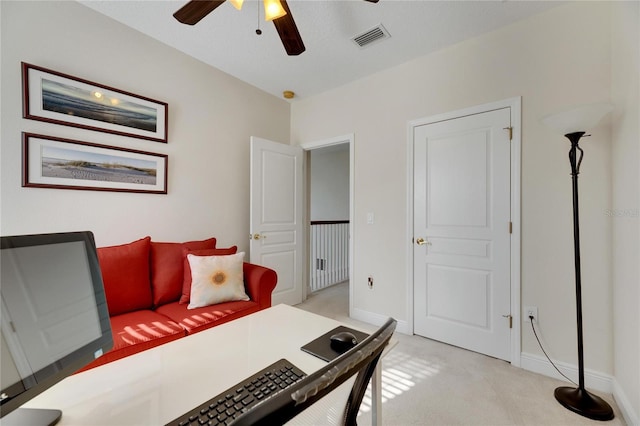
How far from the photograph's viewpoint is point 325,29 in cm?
228

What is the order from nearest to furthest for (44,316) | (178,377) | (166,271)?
(44,316), (178,377), (166,271)

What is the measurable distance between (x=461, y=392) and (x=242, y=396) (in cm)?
172

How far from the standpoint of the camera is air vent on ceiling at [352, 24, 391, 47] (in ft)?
7.45

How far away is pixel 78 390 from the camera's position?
0.74 metres

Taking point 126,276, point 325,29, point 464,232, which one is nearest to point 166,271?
point 126,276

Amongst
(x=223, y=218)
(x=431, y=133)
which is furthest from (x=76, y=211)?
(x=431, y=133)

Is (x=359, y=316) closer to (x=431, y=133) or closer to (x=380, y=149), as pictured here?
(x=380, y=149)

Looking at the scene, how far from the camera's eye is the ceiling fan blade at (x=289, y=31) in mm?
1610

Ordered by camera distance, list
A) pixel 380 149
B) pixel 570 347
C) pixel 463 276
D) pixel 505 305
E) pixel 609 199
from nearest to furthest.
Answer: pixel 609 199 < pixel 570 347 < pixel 505 305 < pixel 463 276 < pixel 380 149

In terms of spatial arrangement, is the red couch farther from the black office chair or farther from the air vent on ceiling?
the air vent on ceiling

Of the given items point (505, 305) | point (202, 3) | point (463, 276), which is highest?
point (202, 3)

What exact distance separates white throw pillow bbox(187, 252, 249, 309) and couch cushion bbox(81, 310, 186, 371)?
26 cm

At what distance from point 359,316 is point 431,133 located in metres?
2.04

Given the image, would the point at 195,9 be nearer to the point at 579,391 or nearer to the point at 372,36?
the point at 372,36
